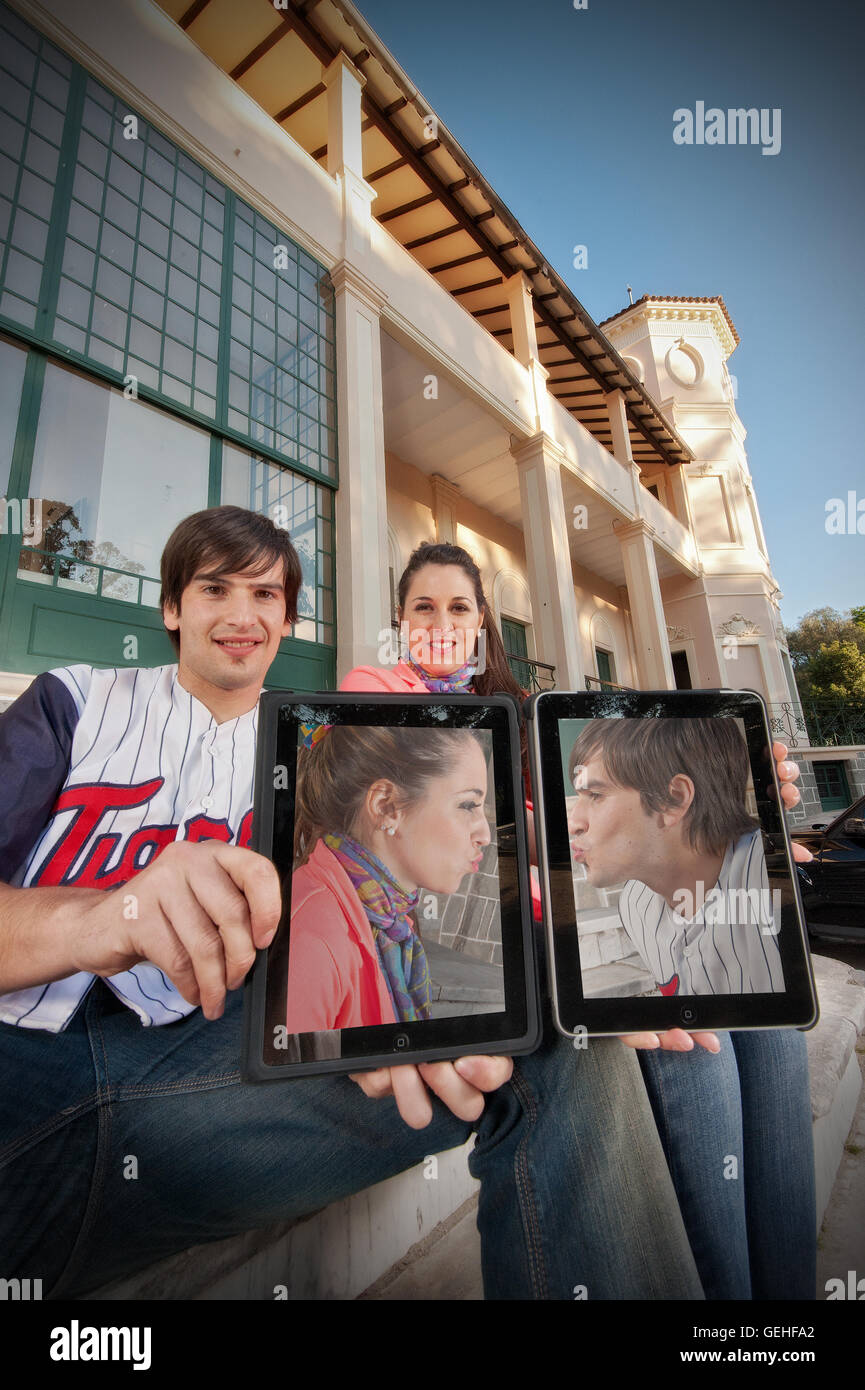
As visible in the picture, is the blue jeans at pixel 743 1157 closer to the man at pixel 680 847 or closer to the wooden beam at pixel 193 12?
the man at pixel 680 847

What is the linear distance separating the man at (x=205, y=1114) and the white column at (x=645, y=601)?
403 inches

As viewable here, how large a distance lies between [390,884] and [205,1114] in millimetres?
383

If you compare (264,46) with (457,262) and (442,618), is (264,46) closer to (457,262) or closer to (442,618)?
(457,262)

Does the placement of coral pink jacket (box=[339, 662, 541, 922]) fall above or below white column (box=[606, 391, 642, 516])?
below

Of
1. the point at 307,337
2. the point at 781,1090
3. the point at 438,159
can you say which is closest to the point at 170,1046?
the point at 781,1090

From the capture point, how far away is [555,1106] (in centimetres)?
73

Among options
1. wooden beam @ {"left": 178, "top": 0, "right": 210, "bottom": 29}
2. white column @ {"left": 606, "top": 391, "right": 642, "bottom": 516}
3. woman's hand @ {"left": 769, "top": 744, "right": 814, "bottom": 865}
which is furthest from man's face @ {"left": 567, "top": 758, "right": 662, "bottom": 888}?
white column @ {"left": 606, "top": 391, "right": 642, "bottom": 516}

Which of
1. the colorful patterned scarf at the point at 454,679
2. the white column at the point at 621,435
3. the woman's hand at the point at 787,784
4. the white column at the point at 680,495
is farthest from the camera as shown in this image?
the white column at the point at 680,495

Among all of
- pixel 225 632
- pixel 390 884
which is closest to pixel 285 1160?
pixel 390 884

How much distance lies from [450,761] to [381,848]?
13 centimetres

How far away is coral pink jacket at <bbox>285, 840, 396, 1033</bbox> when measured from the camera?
2.03 feet

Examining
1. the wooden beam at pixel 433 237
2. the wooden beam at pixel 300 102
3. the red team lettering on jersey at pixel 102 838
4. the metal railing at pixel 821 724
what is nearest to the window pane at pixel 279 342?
the wooden beam at pixel 300 102

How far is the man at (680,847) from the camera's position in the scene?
705 millimetres

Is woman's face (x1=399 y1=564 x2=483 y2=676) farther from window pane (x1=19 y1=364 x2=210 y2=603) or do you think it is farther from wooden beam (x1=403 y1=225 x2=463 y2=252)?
wooden beam (x1=403 y1=225 x2=463 y2=252)
